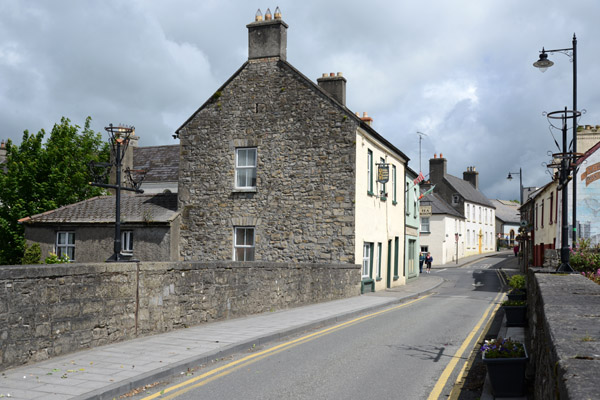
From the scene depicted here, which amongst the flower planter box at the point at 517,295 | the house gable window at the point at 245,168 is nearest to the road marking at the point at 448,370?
the flower planter box at the point at 517,295

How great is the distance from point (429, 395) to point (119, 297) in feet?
17.9

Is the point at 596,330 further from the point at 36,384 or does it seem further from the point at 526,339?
the point at 526,339

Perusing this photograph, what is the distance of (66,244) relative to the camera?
1018 inches

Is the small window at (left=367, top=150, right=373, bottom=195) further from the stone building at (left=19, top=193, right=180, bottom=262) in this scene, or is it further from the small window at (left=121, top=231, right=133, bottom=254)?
the small window at (left=121, top=231, right=133, bottom=254)

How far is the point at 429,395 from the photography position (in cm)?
740

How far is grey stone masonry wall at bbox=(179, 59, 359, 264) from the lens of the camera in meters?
23.6

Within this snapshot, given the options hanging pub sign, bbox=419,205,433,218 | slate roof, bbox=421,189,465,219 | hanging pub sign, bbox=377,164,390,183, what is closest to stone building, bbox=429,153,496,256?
slate roof, bbox=421,189,465,219

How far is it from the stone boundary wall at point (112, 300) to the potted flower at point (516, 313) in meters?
6.11

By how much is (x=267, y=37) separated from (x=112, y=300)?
1738 centimetres

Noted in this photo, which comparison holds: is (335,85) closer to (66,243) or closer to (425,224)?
(66,243)

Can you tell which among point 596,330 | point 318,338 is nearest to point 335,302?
point 318,338

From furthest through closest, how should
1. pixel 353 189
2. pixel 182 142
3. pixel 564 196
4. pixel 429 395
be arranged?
1. pixel 182 142
2. pixel 353 189
3. pixel 564 196
4. pixel 429 395

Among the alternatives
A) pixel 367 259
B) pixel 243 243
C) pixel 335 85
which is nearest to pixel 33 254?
pixel 243 243

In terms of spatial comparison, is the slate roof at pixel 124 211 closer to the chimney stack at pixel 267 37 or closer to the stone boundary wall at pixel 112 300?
the chimney stack at pixel 267 37
